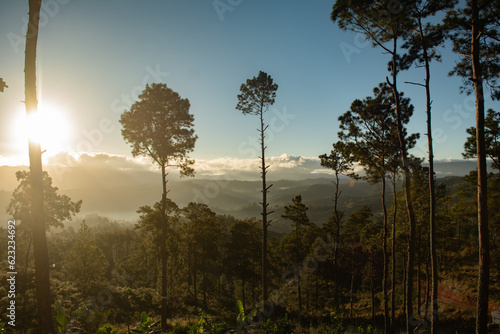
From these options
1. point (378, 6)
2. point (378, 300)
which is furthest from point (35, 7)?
point (378, 300)

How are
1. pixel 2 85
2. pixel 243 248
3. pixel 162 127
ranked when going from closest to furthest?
pixel 2 85 < pixel 162 127 < pixel 243 248

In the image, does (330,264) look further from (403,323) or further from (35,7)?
(35,7)

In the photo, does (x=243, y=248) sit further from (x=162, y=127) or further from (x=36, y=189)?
(x=36, y=189)

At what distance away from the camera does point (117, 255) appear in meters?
73.9

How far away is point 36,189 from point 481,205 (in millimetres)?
12176

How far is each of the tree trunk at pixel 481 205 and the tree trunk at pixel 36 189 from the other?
11625 mm

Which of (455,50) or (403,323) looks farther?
(403,323)

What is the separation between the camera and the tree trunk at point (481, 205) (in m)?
7.19

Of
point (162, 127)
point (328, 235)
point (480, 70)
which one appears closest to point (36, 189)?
point (162, 127)

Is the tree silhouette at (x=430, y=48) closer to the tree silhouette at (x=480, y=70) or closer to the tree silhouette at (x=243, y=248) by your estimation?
the tree silhouette at (x=480, y=70)

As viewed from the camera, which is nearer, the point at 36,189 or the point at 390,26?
the point at 36,189

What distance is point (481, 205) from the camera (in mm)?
7375

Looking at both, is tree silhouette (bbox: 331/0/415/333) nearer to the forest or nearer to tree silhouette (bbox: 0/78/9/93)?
the forest

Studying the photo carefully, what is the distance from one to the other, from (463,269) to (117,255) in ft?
271
